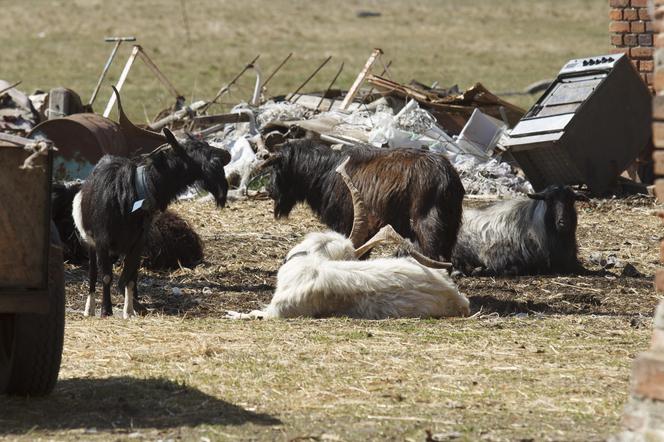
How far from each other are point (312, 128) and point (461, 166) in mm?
1974

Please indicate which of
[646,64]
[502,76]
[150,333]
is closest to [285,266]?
[150,333]

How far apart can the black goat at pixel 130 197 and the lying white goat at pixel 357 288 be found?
1.14m

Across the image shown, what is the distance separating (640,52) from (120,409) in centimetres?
1098

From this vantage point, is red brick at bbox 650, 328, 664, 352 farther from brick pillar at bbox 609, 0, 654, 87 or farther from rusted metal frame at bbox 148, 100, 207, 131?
rusted metal frame at bbox 148, 100, 207, 131

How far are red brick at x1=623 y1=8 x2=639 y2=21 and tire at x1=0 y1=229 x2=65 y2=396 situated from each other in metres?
10.8

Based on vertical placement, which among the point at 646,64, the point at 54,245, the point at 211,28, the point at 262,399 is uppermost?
the point at 211,28

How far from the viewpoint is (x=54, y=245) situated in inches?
249

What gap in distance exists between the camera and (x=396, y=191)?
1082 cm

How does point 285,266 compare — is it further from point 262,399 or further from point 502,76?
point 502,76

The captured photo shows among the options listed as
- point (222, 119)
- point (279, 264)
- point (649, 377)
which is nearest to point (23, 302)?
point (649, 377)

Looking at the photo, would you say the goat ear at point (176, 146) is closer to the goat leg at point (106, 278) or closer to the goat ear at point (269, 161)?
the goat leg at point (106, 278)

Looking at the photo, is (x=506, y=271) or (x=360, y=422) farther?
(x=506, y=271)

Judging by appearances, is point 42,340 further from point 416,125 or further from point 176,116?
point 176,116

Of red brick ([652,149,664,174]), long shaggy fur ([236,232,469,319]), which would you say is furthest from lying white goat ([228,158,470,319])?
red brick ([652,149,664,174])
